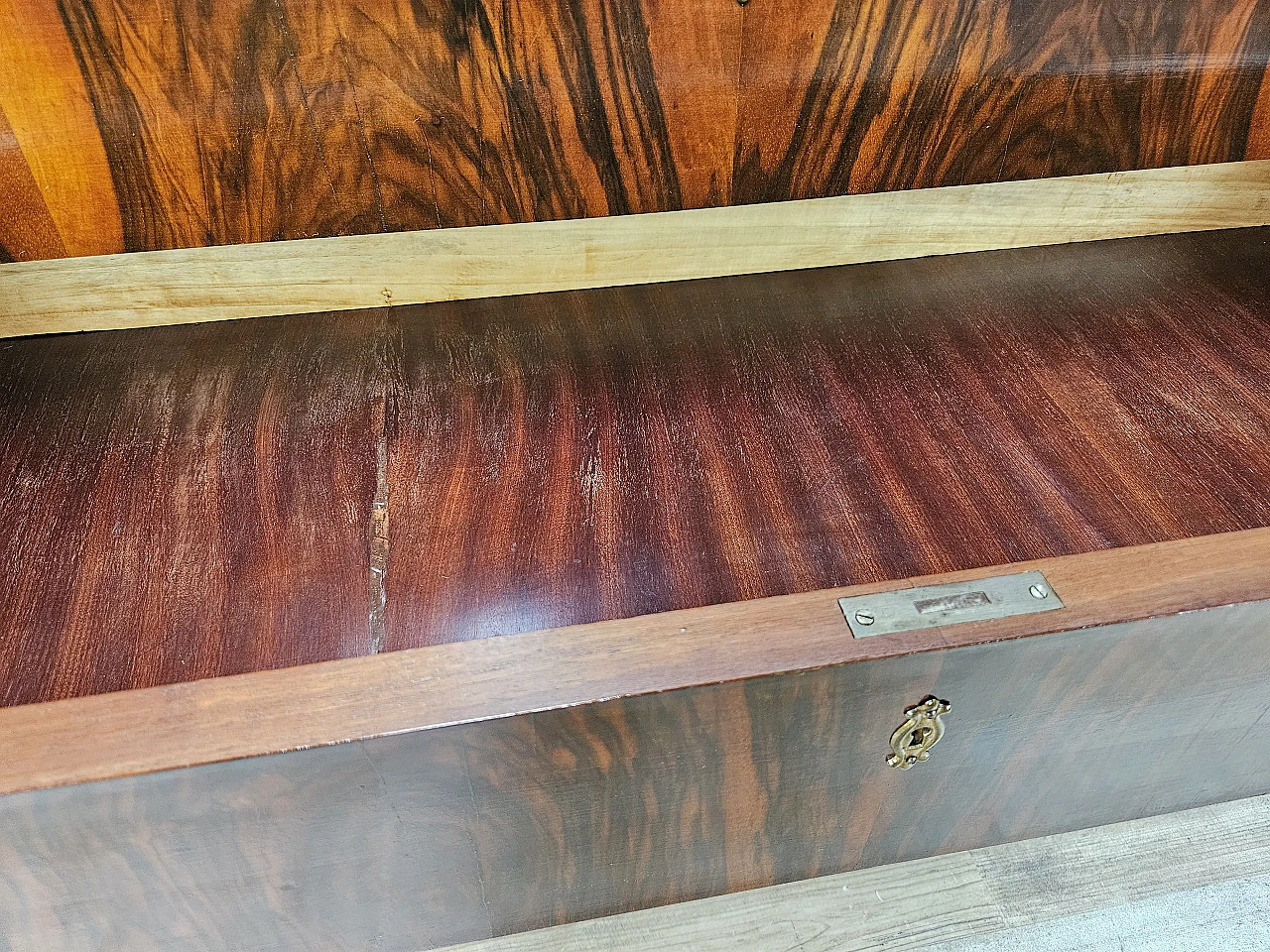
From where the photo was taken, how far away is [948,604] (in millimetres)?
604

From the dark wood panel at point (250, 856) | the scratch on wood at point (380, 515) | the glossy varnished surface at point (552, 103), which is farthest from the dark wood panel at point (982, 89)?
the dark wood panel at point (250, 856)

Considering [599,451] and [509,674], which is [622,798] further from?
[599,451]

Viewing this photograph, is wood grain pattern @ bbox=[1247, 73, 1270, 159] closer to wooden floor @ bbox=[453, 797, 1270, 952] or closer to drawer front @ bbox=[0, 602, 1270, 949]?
drawer front @ bbox=[0, 602, 1270, 949]

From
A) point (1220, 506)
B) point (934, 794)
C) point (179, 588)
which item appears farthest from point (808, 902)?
point (179, 588)

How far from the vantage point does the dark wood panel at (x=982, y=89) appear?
2.44ft

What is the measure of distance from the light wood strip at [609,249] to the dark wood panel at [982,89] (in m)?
0.03

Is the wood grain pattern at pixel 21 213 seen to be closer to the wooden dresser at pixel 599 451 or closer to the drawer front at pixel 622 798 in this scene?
the wooden dresser at pixel 599 451

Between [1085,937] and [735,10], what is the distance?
0.78m

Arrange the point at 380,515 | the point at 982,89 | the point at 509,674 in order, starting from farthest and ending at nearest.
Answer: the point at 982,89 < the point at 380,515 < the point at 509,674

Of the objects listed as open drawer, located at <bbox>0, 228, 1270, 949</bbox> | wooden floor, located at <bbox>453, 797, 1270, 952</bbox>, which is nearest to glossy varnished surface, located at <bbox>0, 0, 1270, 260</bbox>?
open drawer, located at <bbox>0, 228, 1270, 949</bbox>

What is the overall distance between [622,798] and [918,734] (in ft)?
0.65

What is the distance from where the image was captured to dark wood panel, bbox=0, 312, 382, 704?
599 mm

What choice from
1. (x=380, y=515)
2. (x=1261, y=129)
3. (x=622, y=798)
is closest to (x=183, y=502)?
(x=380, y=515)

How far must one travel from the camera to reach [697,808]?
2.17ft
